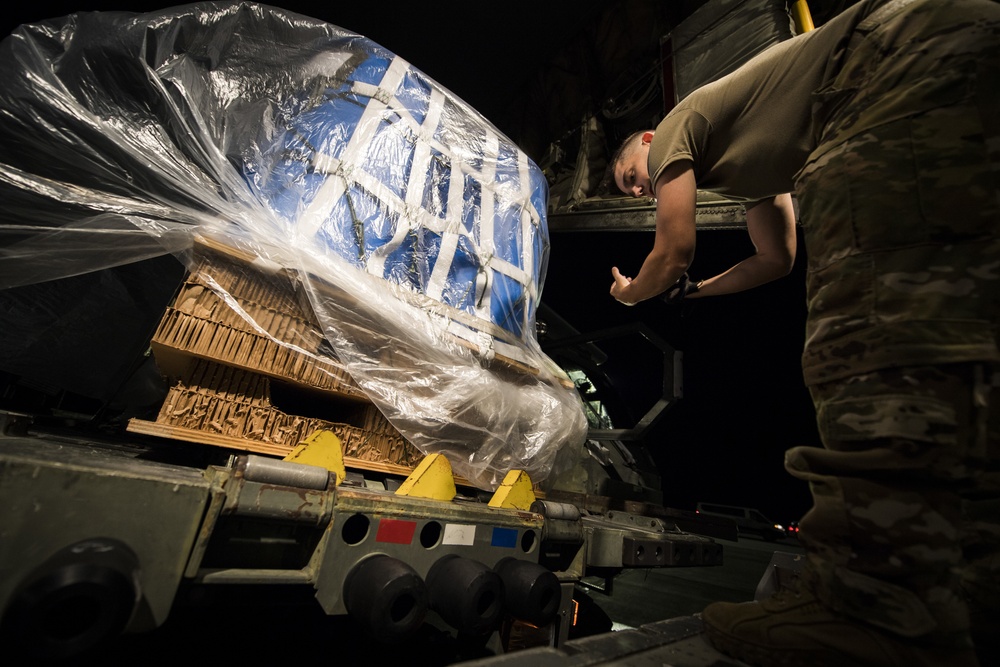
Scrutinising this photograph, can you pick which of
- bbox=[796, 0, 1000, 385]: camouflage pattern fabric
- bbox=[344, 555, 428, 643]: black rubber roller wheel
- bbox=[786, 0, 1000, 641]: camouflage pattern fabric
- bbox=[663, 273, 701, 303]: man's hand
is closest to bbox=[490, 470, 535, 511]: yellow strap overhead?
bbox=[344, 555, 428, 643]: black rubber roller wheel

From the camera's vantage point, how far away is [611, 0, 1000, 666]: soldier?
2.40ft

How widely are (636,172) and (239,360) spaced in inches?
74.4

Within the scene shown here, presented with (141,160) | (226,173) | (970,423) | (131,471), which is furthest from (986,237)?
(141,160)

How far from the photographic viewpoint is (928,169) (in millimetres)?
850

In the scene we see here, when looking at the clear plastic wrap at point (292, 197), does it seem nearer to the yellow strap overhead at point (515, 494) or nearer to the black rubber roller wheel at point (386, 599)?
the yellow strap overhead at point (515, 494)

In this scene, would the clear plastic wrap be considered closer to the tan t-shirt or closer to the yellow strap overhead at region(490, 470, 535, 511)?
the yellow strap overhead at region(490, 470, 535, 511)

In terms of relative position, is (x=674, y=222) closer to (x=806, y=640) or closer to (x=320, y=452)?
(x=806, y=640)

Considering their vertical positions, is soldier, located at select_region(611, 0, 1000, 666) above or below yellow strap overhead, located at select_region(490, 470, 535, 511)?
above

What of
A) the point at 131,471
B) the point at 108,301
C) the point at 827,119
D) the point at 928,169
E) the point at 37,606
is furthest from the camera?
the point at 108,301

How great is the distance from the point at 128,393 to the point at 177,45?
2.42 metres

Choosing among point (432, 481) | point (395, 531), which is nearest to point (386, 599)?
point (395, 531)

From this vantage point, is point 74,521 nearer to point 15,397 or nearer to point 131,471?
point 131,471

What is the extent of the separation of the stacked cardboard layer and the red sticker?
72 cm

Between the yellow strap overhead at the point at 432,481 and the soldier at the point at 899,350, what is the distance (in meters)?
0.83
